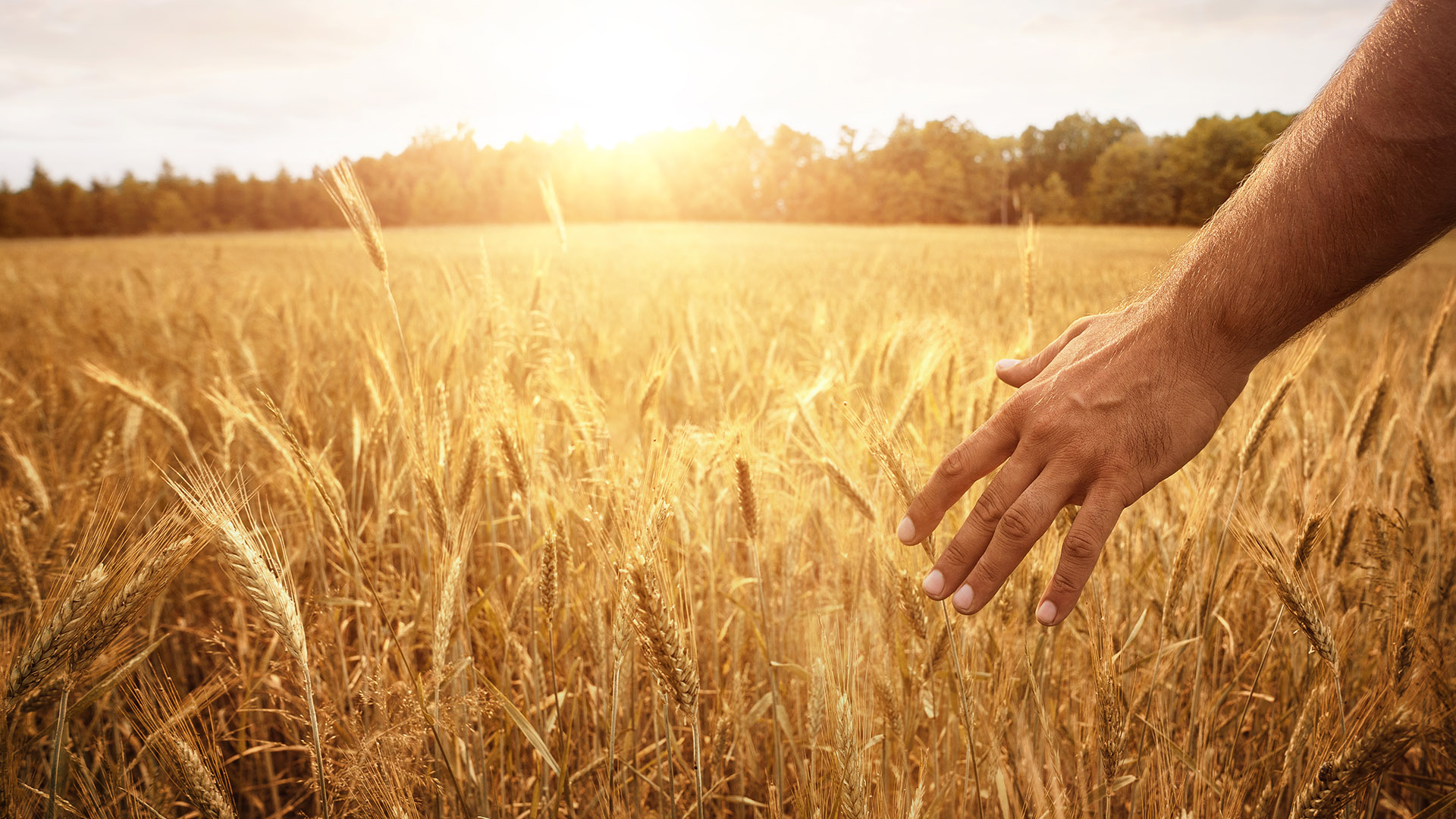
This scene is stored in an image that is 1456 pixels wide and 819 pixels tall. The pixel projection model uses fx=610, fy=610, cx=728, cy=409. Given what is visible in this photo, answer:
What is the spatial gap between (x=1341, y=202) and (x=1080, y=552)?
598mm

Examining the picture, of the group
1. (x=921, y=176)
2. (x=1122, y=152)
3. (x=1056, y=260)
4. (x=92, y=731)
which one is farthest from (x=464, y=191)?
(x=92, y=731)

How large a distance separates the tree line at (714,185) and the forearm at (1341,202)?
114ft

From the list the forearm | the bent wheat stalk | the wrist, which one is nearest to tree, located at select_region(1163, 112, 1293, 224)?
the forearm

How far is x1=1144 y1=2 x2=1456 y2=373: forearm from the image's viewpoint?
79cm

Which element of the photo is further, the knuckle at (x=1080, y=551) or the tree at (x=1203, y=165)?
the tree at (x=1203, y=165)

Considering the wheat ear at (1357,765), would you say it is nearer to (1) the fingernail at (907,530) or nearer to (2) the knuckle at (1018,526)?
(2) the knuckle at (1018,526)

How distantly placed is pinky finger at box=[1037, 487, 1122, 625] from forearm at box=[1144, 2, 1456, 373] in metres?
0.29

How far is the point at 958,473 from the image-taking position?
3.04 feet

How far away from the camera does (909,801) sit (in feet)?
2.90

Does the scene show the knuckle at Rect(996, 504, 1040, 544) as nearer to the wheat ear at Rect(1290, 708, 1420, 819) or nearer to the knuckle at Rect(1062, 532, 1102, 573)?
the knuckle at Rect(1062, 532, 1102, 573)

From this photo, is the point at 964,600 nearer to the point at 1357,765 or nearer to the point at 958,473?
the point at 958,473

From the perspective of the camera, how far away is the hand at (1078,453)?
33.7 inches

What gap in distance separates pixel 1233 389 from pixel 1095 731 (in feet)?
1.97

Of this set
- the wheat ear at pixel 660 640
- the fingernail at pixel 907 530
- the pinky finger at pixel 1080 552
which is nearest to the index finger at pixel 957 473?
the fingernail at pixel 907 530
